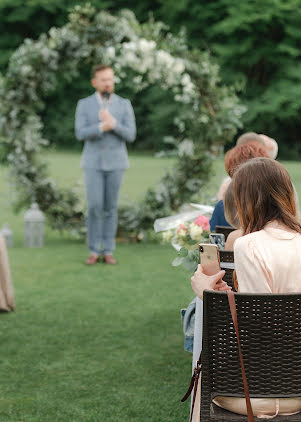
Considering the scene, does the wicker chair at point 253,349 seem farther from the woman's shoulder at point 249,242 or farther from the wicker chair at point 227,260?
the wicker chair at point 227,260

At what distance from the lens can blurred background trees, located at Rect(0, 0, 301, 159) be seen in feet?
100.0

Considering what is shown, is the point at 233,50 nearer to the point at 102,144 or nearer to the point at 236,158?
the point at 102,144

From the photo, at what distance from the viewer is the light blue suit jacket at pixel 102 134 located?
7.44 m

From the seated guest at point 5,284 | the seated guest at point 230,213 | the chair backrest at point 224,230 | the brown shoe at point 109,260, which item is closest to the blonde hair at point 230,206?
the seated guest at point 230,213

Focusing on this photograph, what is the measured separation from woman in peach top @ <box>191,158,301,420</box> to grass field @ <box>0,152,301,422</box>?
142 cm

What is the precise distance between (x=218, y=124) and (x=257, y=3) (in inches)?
985

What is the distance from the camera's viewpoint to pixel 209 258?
2543 mm

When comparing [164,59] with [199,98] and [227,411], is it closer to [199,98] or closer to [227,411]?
[199,98]

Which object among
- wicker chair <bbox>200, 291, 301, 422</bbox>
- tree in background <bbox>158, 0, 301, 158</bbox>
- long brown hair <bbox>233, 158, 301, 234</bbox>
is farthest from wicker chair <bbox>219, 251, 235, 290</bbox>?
tree in background <bbox>158, 0, 301, 158</bbox>

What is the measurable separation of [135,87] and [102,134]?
176 cm

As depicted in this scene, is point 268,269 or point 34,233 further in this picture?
point 34,233

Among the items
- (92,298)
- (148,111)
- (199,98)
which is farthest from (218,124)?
(148,111)

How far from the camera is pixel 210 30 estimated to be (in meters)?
33.5

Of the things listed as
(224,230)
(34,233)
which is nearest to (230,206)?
(224,230)
